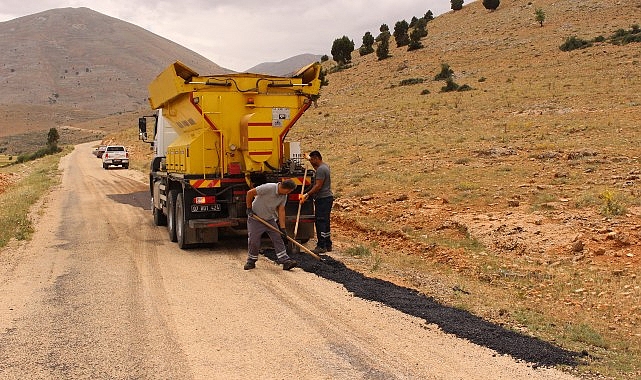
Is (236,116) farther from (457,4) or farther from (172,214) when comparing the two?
(457,4)

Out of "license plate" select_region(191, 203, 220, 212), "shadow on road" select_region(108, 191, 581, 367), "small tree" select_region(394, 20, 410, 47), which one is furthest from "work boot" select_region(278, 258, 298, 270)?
"small tree" select_region(394, 20, 410, 47)

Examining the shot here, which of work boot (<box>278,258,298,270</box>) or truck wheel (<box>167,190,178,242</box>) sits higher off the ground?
truck wheel (<box>167,190,178,242</box>)

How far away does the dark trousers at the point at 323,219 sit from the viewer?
11.2m

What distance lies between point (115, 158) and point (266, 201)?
112ft

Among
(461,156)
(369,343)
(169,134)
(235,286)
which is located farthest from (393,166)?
(369,343)

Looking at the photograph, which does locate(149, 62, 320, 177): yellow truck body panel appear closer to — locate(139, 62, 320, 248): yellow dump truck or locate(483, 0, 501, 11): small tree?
locate(139, 62, 320, 248): yellow dump truck

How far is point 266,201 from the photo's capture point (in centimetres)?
988

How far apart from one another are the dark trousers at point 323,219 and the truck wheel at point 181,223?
8.57ft

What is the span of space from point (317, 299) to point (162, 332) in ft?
7.10

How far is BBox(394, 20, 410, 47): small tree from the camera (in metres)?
69.3

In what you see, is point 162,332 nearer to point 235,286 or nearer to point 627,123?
point 235,286

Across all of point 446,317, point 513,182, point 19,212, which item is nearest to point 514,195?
point 513,182

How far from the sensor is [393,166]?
816 inches

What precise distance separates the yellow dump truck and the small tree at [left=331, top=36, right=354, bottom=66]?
60.0m
